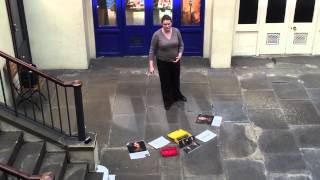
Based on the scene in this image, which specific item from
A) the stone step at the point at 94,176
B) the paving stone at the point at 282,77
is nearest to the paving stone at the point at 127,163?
the stone step at the point at 94,176

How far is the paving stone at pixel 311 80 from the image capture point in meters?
8.77

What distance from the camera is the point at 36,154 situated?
241 inches

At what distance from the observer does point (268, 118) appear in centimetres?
773

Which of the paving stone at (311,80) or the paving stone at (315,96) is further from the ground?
the paving stone at (311,80)

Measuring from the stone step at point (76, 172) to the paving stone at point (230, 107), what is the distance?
2555 millimetres

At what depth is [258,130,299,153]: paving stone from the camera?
6.93 meters

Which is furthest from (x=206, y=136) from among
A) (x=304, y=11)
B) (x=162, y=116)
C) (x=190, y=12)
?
(x=304, y=11)

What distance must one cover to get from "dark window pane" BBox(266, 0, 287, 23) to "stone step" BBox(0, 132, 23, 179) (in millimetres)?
5637

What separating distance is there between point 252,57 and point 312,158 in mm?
3657

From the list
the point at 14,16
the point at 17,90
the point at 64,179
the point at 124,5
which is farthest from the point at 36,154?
the point at 124,5

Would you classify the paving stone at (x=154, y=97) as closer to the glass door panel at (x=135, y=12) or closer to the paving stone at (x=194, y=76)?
the paving stone at (x=194, y=76)

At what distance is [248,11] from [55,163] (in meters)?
5.26

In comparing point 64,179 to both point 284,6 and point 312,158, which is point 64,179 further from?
point 284,6

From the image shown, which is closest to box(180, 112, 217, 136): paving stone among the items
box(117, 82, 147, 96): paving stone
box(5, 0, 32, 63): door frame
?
box(117, 82, 147, 96): paving stone
